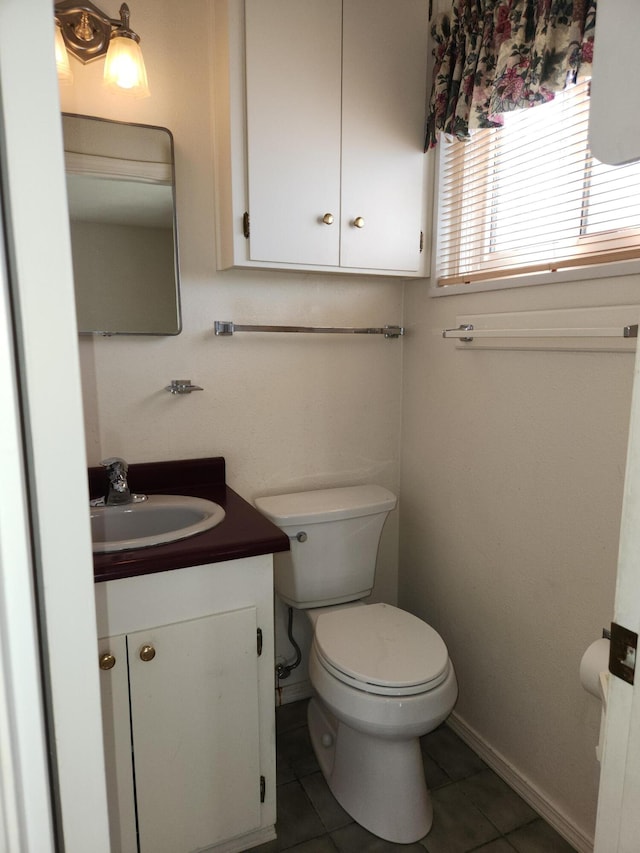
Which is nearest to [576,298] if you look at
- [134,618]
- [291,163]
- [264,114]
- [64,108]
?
[291,163]

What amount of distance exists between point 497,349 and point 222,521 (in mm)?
938

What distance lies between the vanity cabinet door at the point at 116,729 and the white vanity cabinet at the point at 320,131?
1095 millimetres

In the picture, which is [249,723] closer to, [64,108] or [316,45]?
[64,108]

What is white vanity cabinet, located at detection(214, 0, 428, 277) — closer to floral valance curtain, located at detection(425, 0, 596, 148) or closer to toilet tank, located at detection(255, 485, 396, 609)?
floral valance curtain, located at detection(425, 0, 596, 148)

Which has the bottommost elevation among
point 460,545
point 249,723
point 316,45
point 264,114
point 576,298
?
point 249,723

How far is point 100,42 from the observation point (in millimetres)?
1502

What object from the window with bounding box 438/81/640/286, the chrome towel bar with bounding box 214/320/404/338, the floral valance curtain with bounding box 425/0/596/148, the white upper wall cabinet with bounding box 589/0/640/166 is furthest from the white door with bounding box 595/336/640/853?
the chrome towel bar with bounding box 214/320/404/338

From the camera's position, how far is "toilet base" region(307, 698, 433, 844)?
1553 millimetres

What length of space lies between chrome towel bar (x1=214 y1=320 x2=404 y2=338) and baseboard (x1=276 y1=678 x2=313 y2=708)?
4.31ft

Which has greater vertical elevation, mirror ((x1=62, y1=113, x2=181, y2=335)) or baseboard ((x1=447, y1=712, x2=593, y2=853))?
mirror ((x1=62, y1=113, x2=181, y2=335))

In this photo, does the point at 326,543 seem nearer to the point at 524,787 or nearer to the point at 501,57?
the point at 524,787

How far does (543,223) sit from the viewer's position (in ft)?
5.05

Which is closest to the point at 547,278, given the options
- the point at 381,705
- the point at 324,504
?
the point at 324,504

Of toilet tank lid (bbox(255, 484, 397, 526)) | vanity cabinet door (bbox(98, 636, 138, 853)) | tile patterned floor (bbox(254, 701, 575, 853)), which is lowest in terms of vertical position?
tile patterned floor (bbox(254, 701, 575, 853))
